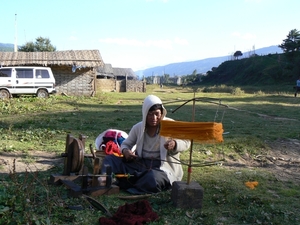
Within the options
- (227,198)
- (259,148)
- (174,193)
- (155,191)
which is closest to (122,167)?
(155,191)

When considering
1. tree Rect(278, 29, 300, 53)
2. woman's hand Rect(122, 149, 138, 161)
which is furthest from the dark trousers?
tree Rect(278, 29, 300, 53)

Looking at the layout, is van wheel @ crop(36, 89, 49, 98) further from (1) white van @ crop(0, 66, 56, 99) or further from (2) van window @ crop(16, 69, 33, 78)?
(2) van window @ crop(16, 69, 33, 78)

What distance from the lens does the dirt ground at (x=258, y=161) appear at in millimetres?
5665

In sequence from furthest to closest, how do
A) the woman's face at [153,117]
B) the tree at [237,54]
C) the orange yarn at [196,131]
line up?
the tree at [237,54], the woman's face at [153,117], the orange yarn at [196,131]

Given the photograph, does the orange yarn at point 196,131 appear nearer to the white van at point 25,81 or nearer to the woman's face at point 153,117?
the woman's face at point 153,117

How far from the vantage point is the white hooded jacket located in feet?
14.7

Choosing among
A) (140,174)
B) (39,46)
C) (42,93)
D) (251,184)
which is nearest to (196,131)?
(140,174)

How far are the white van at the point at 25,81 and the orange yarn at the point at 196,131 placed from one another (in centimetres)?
1566

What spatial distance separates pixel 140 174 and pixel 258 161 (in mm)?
3179

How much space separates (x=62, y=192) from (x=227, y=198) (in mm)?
1969

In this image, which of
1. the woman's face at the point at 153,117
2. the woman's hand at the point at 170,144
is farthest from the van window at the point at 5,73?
the woman's hand at the point at 170,144

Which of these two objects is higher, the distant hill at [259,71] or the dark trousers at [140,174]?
the distant hill at [259,71]

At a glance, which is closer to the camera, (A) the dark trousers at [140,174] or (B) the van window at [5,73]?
(A) the dark trousers at [140,174]

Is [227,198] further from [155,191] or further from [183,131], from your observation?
[183,131]
